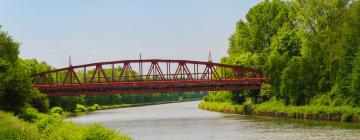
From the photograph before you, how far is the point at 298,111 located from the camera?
8619cm

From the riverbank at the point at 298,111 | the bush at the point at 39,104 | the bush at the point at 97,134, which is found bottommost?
the riverbank at the point at 298,111

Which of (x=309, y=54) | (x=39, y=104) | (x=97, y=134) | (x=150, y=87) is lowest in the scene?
(x=97, y=134)

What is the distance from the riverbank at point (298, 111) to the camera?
72.6 metres

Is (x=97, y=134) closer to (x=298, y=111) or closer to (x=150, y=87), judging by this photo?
(x=298, y=111)

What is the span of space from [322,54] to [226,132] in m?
28.0

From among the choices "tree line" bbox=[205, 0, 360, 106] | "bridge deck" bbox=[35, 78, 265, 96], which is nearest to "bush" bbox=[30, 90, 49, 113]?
"bridge deck" bbox=[35, 78, 265, 96]

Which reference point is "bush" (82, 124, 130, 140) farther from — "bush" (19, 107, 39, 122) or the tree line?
the tree line

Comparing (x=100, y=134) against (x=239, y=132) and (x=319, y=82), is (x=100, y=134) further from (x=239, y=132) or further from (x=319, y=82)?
(x=319, y=82)

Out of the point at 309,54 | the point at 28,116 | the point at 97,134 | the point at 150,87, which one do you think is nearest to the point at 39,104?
the point at 150,87

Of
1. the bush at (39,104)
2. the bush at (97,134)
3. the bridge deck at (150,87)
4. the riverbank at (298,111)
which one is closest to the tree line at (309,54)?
the riverbank at (298,111)

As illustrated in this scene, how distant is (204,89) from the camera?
347ft

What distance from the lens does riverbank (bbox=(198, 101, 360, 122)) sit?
238 ft

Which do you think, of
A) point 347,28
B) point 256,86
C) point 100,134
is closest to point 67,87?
point 256,86

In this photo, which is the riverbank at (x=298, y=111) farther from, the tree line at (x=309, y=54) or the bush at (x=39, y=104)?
the bush at (x=39, y=104)
